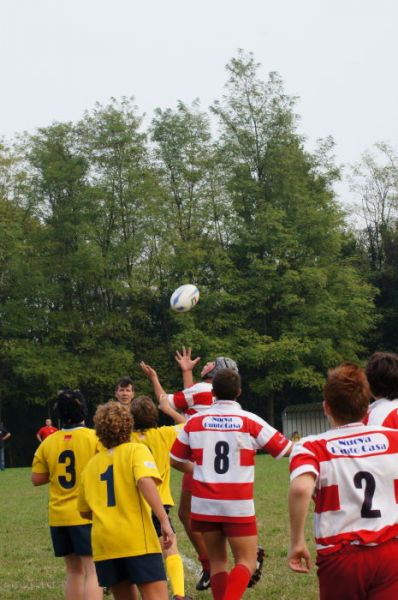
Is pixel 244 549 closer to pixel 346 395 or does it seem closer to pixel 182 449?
pixel 182 449

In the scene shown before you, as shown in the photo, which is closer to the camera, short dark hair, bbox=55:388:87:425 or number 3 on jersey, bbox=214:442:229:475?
number 3 on jersey, bbox=214:442:229:475

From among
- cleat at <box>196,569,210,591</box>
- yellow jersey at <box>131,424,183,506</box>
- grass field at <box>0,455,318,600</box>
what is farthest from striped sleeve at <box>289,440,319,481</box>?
cleat at <box>196,569,210,591</box>

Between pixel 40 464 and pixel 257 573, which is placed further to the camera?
pixel 257 573

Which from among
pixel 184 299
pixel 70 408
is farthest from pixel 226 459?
pixel 184 299

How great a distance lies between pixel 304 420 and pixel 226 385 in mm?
37610

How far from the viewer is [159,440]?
339 inches

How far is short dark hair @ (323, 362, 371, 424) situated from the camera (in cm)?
484

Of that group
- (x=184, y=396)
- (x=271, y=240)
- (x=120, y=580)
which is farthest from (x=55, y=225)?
(x=120, y=580)

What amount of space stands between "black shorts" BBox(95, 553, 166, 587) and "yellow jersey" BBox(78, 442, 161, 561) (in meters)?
0.05

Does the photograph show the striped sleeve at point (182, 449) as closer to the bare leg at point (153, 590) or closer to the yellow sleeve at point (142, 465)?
the yellow sleeve at point (142, 465)

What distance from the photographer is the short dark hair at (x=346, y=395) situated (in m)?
4.84

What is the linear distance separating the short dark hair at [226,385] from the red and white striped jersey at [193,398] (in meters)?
1.85

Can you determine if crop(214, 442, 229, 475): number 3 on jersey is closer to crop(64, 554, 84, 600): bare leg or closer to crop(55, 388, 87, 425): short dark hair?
crop(55, 388, 87, 425): short dark hair

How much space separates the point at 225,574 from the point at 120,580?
1.34 m
